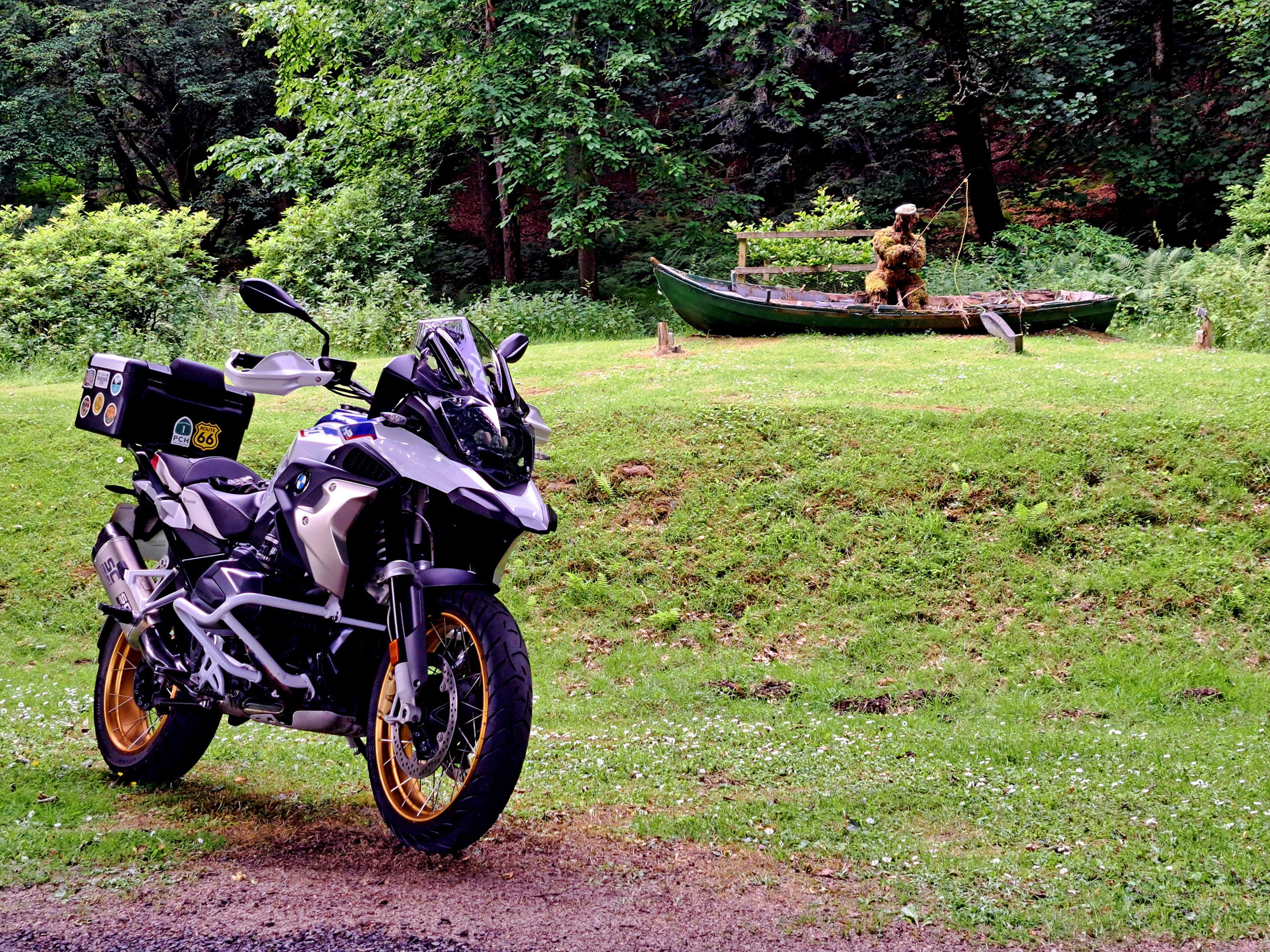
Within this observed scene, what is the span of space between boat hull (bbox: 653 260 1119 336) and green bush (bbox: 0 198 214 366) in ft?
27.2

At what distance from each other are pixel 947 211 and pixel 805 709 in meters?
21.8

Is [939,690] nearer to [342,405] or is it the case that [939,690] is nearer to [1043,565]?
[1043,565]

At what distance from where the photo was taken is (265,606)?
4.84 meters

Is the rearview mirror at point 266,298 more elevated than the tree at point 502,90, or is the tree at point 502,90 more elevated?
the tree at point 502,90

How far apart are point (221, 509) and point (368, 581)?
107 cm

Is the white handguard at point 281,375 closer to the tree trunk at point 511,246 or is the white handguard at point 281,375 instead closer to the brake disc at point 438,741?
the brake disc at point 438,741

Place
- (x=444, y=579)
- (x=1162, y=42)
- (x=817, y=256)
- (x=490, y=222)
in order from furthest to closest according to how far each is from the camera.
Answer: (x=490, y=222), (x=1162, y=42), (x=817, y=256), (x=444, y=579)

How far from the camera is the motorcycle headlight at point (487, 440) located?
4.29m

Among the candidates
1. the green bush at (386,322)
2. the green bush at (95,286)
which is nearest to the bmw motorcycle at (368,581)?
the green bush at (386,322)

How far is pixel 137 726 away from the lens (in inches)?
226

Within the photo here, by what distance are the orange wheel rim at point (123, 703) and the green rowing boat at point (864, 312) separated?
12.6 metres

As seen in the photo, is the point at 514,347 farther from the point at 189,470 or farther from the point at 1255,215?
the point at 1255,215

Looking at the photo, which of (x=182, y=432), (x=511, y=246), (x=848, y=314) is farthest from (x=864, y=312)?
(x=182, y=432)

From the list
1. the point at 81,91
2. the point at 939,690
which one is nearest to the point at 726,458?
the point at 939,690
